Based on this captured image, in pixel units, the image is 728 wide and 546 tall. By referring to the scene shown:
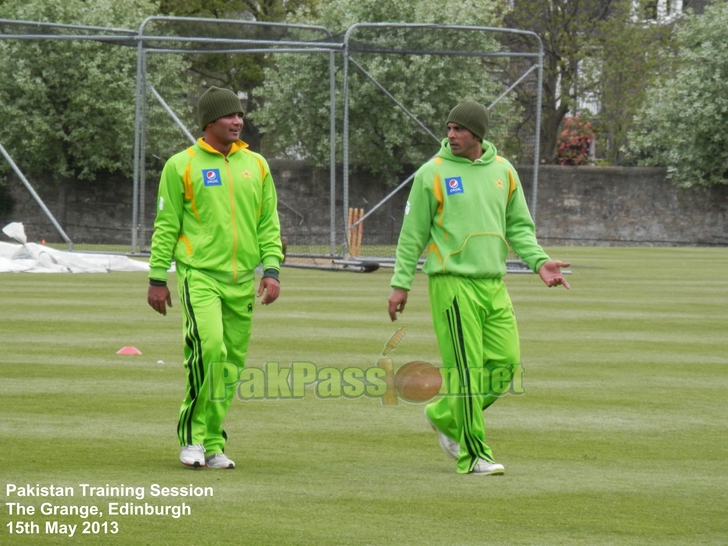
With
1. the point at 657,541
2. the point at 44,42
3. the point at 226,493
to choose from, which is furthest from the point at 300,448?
the point at 44,42

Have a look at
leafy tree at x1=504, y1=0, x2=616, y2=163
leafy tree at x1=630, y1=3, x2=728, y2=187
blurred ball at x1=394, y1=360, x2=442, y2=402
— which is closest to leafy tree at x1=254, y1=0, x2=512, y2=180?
leafy tree at x1=630, y1=3, x2=728, y2=187

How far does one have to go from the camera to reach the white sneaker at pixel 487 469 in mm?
7047

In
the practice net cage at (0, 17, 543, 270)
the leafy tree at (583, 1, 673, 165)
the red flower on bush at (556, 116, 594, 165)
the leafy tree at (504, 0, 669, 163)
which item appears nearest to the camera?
the practice net cage at (0, 17, 543, 270)

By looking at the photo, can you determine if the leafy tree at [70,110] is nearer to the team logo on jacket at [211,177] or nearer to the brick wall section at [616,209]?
the brick wall section at [616,209]

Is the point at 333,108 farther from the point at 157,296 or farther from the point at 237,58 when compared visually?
the point at 237,58

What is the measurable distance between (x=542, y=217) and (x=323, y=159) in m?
18.0

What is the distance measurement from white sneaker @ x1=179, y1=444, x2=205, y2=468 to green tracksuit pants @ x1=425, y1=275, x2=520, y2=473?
4.29 feet

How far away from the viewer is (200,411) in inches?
281

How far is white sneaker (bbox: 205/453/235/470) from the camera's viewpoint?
713 cm

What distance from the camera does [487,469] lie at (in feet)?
23.1

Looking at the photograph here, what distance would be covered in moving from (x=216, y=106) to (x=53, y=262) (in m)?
17.6

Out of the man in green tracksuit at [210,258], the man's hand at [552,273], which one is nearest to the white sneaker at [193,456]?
the man in green tracksuit at [210,258]

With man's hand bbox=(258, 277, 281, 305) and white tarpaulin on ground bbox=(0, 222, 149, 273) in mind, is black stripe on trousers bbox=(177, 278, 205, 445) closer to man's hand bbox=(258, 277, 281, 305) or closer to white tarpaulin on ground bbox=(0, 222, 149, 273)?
man's hand bbox=(258, 277, 281, 305)

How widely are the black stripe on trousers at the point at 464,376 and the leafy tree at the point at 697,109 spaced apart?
38024mm
